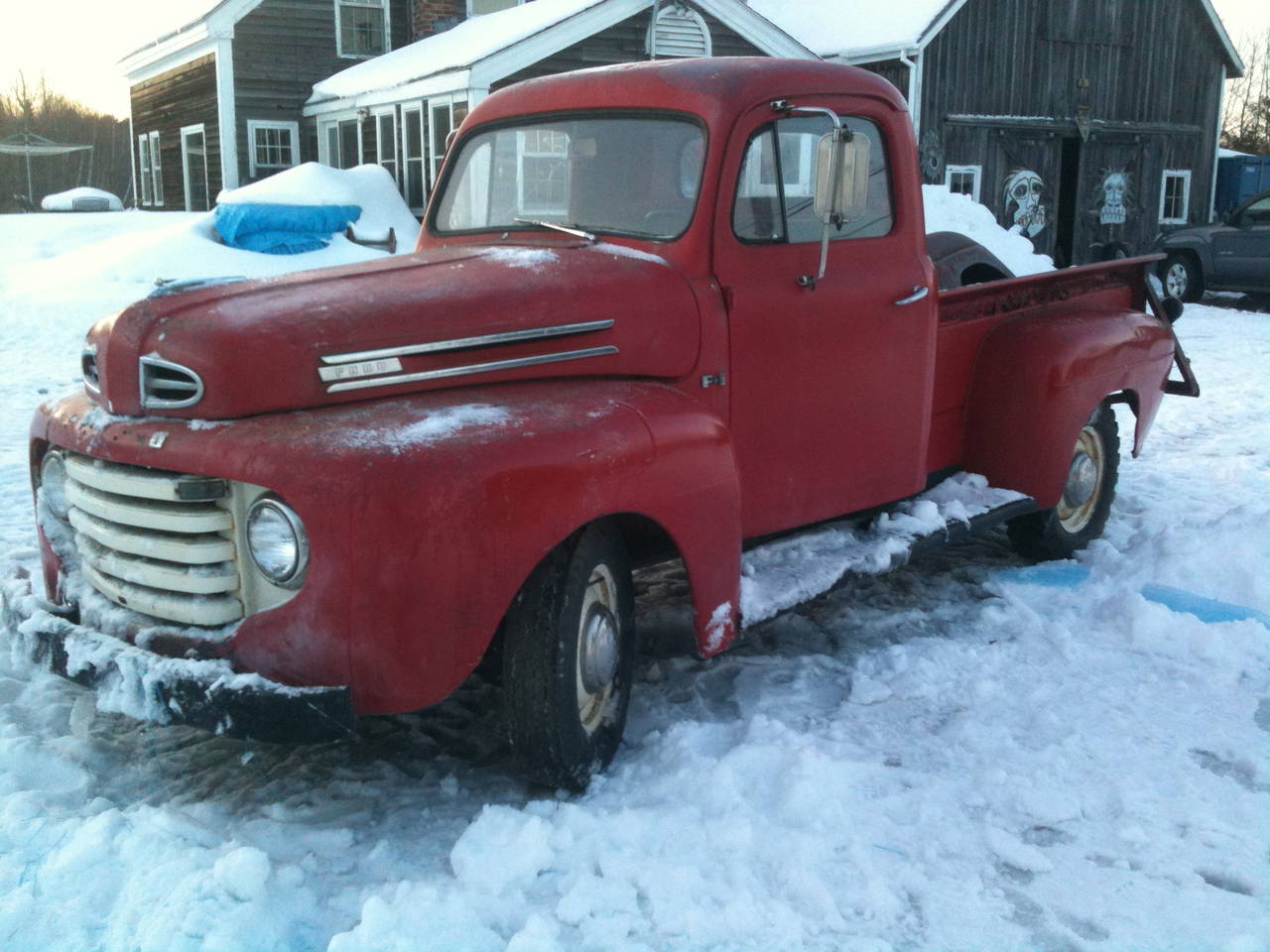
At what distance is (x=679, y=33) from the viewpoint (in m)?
18.6

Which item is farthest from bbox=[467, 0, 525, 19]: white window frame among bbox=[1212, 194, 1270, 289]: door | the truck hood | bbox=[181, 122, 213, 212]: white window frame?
the truck hood

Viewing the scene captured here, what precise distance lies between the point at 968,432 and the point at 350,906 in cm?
340

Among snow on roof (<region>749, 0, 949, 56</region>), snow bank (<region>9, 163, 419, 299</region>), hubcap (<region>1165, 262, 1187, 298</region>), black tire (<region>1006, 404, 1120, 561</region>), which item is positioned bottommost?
black tire (<region>1006, 404, 1120, 561</region>)

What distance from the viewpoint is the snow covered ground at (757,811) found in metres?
2.79

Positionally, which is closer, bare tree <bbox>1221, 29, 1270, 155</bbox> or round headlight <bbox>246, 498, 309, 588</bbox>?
round headlight <bbox>246, 498, 309, 588</bbox>

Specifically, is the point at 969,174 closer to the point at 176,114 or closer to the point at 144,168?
the point at 176,114

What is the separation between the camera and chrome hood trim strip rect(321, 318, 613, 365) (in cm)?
319

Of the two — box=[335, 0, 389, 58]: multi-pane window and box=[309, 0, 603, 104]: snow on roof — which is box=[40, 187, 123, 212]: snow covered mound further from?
box=[309, 0, 603, 104]: snow on roof

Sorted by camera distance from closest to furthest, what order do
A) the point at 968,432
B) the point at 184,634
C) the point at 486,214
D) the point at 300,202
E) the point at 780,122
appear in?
1. the point at 184,634
2. the point at 780,122
3. the point at 486,214
4. the point at 968,432
5. the point at 300,202

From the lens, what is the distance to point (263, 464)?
288 centimetres

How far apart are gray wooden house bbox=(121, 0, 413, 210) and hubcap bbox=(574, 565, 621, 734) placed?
19449 mm

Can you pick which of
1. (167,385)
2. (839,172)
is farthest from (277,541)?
(839,172)

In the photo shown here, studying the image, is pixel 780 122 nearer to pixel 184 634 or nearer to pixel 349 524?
pixel 349 524

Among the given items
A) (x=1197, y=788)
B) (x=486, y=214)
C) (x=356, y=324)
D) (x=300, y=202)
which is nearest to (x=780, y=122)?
(x=486, y=214)
